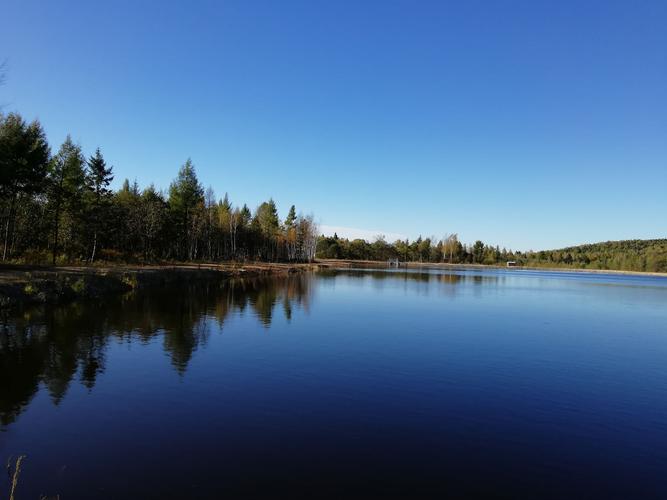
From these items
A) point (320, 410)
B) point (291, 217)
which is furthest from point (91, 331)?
point (291, 217)

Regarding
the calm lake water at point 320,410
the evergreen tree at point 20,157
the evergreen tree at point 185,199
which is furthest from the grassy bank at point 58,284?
the evergreen tree at point 185,199

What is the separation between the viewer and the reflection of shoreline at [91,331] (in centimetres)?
1350

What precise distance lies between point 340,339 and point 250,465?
13.5 meters

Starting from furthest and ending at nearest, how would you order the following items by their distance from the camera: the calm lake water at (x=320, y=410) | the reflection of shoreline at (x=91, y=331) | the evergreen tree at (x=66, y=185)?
the evergreen tree at (x=66, y=185)
the reflection of shoreline at (x=91, y=331)
the calm lake water at (x=320, y=410)

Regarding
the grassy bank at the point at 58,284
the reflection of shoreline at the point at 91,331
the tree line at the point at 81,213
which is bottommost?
the reflection of shoreline at the point at 91,331

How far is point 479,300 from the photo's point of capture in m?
44.3

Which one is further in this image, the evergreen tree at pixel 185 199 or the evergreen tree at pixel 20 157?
the evergreen tree at pixel 185 199

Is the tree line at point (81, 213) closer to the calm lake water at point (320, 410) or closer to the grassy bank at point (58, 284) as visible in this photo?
the grassy bank at point (58, 284)

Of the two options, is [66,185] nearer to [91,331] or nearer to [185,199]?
[185,199]

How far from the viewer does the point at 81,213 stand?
4756 cm

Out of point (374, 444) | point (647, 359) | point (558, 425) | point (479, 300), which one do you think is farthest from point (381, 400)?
point (479, 300)

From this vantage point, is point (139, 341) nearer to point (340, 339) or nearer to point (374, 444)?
point (340, 339)

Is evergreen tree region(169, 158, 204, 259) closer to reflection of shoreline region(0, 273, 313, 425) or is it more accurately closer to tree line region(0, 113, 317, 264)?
tree line region(0, 113, 317, 264)

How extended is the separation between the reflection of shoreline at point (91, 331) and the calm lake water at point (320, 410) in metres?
0.12
